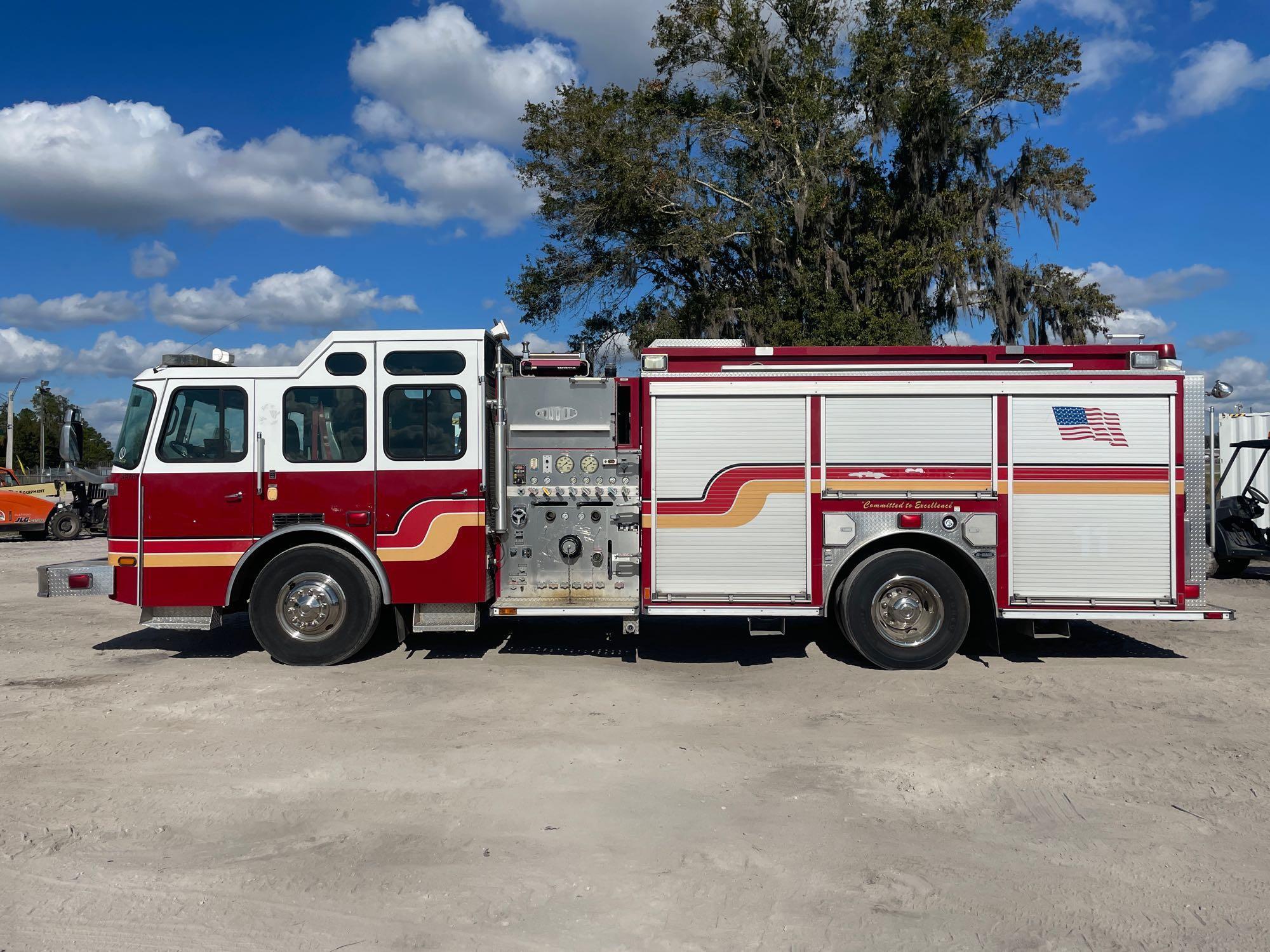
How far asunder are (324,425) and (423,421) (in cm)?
85

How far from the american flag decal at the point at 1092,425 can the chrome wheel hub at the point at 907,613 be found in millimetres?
1752

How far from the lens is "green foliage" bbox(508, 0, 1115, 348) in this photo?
20.2 meters

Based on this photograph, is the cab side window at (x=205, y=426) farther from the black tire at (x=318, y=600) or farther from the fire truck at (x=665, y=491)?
the black tire at (x=318, y=600)

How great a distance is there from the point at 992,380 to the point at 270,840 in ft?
20.2

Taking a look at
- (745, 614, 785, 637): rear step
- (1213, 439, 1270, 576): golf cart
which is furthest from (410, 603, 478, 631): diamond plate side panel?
(1213, 439, 1270, 576): golf cart

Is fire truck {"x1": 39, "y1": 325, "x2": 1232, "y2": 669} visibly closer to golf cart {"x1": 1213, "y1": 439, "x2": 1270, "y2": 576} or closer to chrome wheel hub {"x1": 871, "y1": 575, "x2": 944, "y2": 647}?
chrome wheel hub {"x1": 871, "y1": 575, "x2": 944, "y2": 647}

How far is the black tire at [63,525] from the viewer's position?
2217cm

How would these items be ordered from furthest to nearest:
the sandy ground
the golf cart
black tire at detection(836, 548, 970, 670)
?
the golf cart
black tire at detection(836, 548, 970, 670)
the sandy ground

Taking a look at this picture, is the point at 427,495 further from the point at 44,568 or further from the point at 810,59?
the point at 810,59

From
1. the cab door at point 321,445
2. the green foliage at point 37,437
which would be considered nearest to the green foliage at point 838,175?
the cab door at point 321,445

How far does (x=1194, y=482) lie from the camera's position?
23.8ft

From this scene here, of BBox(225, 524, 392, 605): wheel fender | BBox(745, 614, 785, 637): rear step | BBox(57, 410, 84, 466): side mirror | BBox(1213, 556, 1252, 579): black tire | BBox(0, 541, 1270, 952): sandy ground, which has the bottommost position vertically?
BBox(0, 541, 1270, 952): sandy ground

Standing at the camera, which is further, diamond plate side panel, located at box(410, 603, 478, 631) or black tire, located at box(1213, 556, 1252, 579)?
black tire, located at box(1213, 556, 1252, 579)

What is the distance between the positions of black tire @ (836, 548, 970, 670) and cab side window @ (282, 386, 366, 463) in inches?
170
